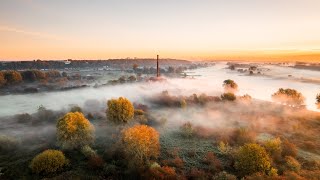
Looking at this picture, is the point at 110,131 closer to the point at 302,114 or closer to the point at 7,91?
the point at 302,114

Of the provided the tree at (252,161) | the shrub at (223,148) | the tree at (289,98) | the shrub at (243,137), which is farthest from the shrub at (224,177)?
the tree at (289,98)

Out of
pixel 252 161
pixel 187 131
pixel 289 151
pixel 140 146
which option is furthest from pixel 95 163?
pixel 289 151

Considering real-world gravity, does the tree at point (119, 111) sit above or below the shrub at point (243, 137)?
above

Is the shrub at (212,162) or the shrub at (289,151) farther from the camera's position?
the shrub at (289,151)

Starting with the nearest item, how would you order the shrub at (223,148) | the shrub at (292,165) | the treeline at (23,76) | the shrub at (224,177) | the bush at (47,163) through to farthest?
the shrub at (224,177) → the bush at (47,163) → the shrub at (292,165) → the shrub at (223,148) → the treeline at (23,76)

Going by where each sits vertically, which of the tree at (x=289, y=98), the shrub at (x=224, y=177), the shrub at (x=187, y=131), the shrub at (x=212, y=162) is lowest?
the shrub at (x=212, y=162)

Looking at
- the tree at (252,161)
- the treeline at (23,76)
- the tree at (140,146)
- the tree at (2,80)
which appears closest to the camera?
the tree at (252,161)

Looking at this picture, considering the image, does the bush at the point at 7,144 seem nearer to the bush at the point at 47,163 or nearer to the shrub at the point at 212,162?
the bush at the point at 47,163
